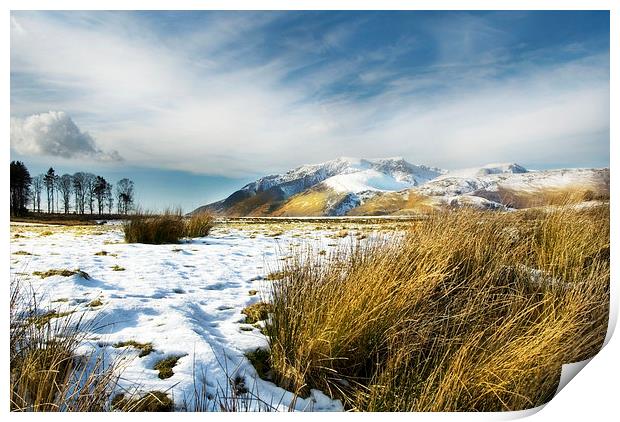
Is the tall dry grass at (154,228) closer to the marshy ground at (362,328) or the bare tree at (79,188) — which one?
Answer: the bare tree at (79,188)

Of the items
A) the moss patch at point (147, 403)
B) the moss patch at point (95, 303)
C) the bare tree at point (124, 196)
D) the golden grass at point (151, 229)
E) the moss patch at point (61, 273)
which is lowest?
the moss patch at point (147, 403)

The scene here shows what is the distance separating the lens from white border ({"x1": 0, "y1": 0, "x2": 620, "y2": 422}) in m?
1.91

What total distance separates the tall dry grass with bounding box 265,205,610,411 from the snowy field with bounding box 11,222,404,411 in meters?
0.19

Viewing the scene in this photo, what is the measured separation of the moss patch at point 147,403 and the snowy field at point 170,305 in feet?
0.11

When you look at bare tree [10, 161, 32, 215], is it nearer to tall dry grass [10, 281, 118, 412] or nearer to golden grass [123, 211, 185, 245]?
golden grass [123, 211, 185, 245]

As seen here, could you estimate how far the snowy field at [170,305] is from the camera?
1739mm

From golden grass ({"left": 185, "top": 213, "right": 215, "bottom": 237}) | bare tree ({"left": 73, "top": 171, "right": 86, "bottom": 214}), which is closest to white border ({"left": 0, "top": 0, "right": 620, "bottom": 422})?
bare tree ({"left": 73, "top": 171, "right": 86, "bottom": 214})

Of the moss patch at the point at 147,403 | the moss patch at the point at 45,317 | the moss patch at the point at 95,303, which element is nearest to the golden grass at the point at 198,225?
the moss patch at the point at 95,303

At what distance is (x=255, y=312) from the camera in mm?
2516
